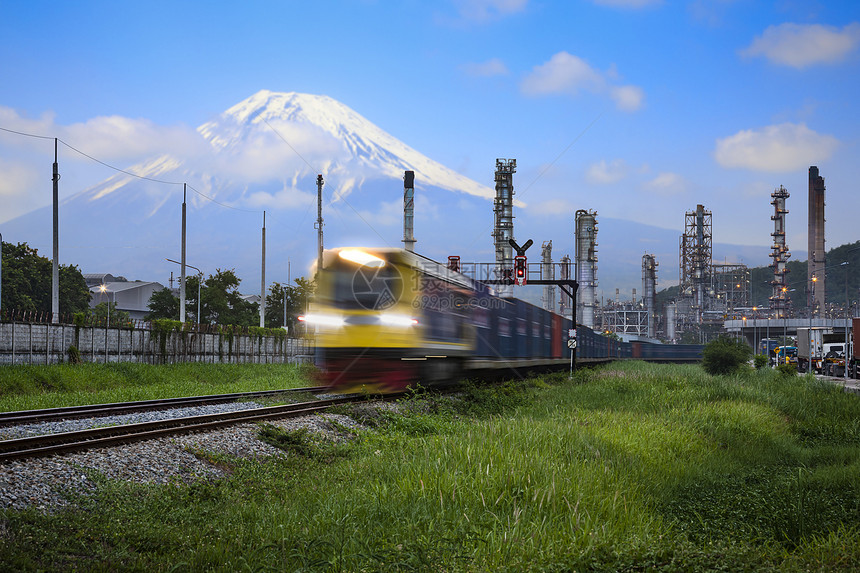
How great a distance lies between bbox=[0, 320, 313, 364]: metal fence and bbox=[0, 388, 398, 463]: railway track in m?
13.3

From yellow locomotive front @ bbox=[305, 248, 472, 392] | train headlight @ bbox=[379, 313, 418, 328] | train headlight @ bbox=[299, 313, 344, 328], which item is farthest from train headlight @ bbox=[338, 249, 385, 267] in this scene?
train headlight @ bbox=[299, 313, 344, 328]

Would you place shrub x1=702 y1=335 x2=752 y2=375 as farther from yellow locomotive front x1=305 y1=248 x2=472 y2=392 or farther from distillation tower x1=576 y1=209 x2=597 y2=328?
yellow locomotive front x1=305 y1=248 x2=472 y2=392

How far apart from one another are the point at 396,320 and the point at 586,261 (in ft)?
190

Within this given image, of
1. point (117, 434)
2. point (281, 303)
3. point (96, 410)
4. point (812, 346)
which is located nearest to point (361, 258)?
point (96, 410)

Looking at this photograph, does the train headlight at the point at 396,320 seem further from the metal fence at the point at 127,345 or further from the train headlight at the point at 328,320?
the metal fence at the point at 127,345

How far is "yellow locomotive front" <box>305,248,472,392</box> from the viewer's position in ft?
57.6

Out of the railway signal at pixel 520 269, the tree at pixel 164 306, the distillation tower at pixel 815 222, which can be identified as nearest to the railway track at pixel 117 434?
the railway signal at pixel 520 269

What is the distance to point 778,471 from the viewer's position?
37.8 feet

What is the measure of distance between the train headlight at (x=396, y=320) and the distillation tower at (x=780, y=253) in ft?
300

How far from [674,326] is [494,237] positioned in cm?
5289

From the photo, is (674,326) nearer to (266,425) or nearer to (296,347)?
(296,347)

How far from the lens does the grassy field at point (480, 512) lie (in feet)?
19.3

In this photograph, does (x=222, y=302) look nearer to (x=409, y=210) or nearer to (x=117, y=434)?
(x=409, y=210)

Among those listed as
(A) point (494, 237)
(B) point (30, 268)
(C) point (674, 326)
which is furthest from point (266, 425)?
(C) point (674, 326)
